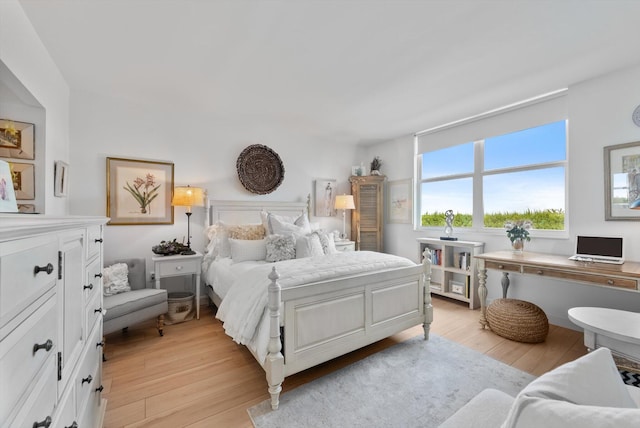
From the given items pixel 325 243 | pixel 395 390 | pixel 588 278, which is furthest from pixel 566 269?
pixel 325 243

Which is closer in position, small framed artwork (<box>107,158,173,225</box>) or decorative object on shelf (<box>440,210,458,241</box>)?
small framed artwork (<box>107,158,173,225</box>)

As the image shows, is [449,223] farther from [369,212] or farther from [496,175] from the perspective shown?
[369,212]

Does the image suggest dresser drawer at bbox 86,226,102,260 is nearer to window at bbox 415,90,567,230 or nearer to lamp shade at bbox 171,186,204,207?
lamp shade at bbox 171,186,204,207

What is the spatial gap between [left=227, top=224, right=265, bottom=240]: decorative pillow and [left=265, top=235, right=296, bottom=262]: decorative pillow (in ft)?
1.24

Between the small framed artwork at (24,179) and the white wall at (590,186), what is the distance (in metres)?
5.00

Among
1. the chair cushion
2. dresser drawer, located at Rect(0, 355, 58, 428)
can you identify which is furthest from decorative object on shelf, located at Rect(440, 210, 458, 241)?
dresser drawer, located at Rect(0, 355, 58, 428)

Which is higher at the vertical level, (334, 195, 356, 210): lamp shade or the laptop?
(334, 195, 356, 210): lamp shade

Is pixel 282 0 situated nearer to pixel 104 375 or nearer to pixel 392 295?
pixel 392 295

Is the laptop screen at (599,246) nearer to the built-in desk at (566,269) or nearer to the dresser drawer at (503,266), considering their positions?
the built-in desk at (566,269)

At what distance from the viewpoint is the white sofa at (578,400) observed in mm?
449

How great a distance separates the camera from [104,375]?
213 centimetres

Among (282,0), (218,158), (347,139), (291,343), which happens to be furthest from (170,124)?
(291,343)

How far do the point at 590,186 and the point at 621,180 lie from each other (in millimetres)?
226

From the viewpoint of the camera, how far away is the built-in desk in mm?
2113
